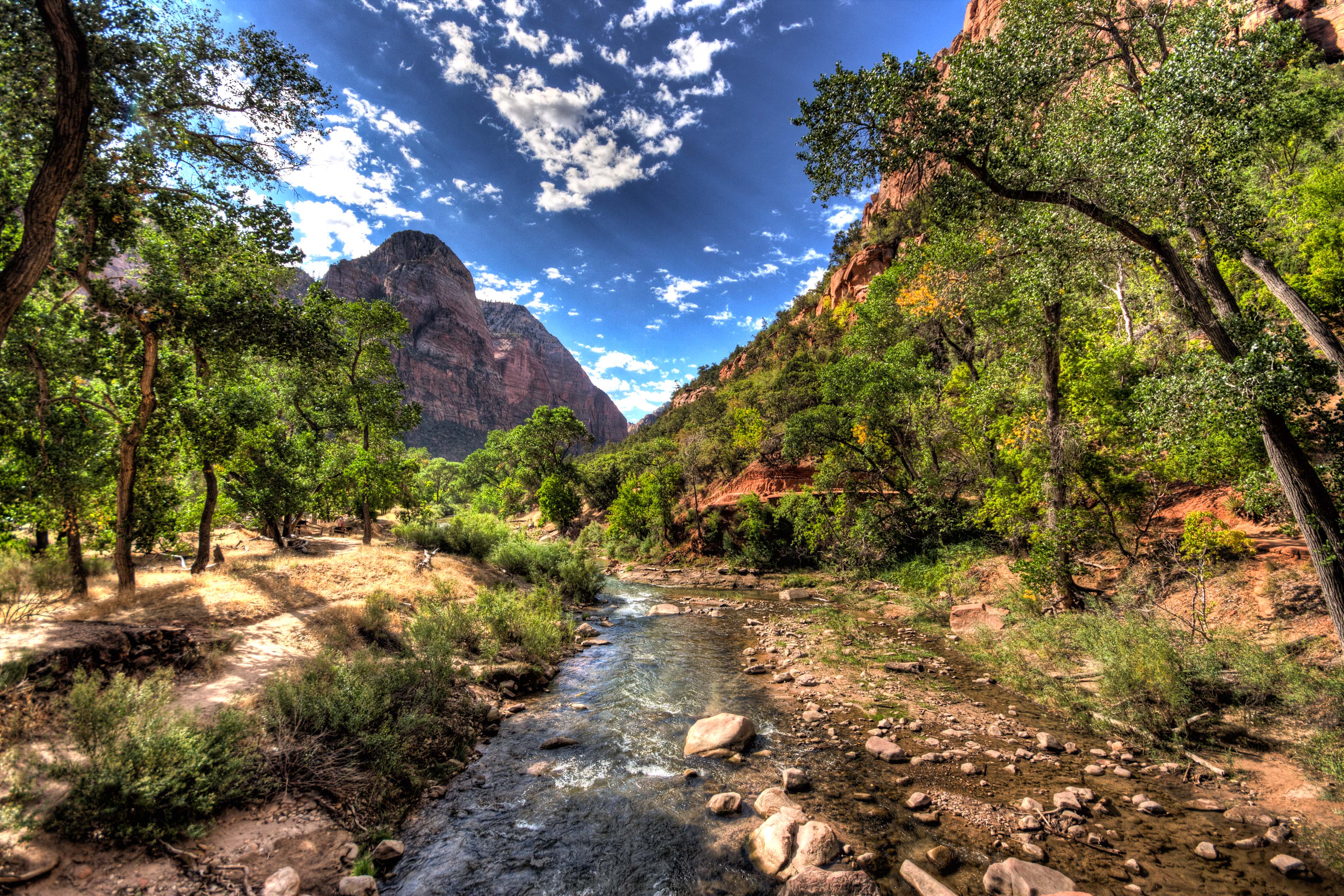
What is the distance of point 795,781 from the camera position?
6.36m

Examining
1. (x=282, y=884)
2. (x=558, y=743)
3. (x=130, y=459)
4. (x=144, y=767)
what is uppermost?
(x=130, y=459)

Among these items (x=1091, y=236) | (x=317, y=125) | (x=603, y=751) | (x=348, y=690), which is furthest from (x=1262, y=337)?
(x=317, y=125)

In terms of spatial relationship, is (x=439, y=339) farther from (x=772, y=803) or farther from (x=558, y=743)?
(x=772, y=803)

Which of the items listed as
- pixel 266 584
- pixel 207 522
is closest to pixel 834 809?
pixel 266 584

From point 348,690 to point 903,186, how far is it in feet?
39.5

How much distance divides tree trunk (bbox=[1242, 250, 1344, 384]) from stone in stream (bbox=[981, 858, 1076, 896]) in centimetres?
735

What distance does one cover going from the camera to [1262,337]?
6.04 metres

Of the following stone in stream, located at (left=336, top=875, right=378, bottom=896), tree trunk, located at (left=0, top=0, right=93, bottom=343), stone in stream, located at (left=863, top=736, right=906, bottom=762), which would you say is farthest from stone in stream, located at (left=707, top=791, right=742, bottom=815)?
tree trunk, located at (left=0, top=0, right=93, bottom=343)

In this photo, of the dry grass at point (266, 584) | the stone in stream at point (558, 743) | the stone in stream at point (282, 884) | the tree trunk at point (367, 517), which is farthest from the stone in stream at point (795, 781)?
the tree trunk at point (367, 517)

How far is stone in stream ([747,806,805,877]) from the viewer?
4984mm

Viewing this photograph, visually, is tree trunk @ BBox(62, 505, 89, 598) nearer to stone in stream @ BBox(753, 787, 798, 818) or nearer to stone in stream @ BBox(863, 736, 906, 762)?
stone in stream @ BBox(753, 787, 798, 818)

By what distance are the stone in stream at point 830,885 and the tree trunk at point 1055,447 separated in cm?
957

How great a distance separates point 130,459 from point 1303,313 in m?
20.0

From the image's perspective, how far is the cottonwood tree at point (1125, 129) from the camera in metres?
6.16
